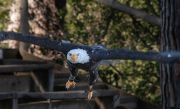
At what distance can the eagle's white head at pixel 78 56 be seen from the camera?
1.89 meters

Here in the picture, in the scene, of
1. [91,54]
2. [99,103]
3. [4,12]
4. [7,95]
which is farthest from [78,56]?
[4,12]

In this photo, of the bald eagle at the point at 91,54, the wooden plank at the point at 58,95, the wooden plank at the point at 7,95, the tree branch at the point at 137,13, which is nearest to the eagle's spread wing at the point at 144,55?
the bald eagle at the point at 91,54

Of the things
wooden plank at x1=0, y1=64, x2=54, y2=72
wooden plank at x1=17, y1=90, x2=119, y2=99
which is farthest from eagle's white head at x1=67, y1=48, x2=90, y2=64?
wooden plank at x1=0, y1=64, x2=54, y2=72

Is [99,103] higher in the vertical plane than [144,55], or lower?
lower

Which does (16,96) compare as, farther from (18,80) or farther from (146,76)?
(146,76)

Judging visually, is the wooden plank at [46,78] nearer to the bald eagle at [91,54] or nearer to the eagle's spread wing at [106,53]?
the bald eagle at [91,54]

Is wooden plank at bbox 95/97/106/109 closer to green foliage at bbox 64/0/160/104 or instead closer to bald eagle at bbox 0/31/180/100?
bald eagle at bbox 0/31/180/100

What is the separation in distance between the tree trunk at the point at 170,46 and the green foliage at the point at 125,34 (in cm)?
210

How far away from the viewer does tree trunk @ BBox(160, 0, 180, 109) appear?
114 inches

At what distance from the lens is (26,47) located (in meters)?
6.04

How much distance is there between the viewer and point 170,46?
9.64 feet

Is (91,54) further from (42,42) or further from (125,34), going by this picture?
(125,34)

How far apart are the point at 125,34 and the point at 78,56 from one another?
12.9ft

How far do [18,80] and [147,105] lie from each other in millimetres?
2406
